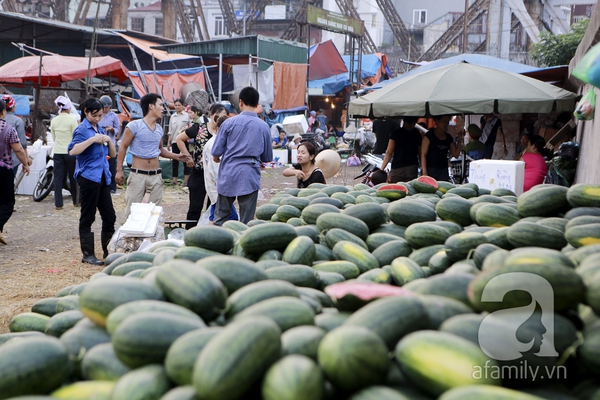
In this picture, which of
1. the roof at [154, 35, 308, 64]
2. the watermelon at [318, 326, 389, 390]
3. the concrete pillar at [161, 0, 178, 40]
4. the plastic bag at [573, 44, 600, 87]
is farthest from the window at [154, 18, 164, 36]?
the watermelon at [318, 326, 389, 390]

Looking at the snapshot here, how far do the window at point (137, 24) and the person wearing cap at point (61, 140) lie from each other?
41.8m

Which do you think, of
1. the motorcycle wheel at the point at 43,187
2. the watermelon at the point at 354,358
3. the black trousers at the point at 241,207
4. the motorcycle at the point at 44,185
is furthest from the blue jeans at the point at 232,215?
the motorcycle wheel at the point at 43,187

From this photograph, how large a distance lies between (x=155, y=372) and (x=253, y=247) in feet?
3.86

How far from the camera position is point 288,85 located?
80.9ft

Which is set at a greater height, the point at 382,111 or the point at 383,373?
the point at 382,111

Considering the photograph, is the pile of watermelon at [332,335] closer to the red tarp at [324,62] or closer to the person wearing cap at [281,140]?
the person wearing cap at [281,140]

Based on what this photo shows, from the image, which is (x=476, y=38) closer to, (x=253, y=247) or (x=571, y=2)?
(x=571, y=2)

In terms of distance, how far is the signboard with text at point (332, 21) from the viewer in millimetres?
25188

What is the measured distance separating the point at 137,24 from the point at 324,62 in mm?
25733

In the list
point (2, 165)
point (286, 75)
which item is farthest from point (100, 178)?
point (286, 75)

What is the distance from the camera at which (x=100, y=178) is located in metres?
7.24

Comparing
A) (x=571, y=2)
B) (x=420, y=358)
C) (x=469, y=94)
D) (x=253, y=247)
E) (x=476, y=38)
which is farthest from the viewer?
(x=476, y=38)

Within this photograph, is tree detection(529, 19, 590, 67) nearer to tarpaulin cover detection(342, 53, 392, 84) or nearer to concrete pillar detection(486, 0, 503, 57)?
concrete pillar detection(486, 0, 503, 57)

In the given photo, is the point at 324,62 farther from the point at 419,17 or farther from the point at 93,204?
the point at 93,204
